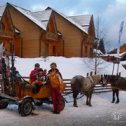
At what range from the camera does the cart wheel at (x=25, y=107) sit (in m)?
11.8

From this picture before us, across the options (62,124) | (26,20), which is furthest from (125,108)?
(26,20)

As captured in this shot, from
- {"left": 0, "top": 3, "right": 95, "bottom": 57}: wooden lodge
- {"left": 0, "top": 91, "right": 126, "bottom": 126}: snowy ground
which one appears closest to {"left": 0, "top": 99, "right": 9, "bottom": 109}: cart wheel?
{"left": 0, "top": 91, "right": 126, "bottom": 126}: snowy ground

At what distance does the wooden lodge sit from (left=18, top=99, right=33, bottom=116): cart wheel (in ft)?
69.2

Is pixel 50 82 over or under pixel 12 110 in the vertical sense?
over

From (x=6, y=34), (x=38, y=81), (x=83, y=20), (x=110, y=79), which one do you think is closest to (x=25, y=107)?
(x=38, y=81)

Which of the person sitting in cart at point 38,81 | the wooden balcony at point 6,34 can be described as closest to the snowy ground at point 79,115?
the person sitting in cart at point 38,81

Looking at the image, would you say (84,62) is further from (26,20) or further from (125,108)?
(125,108)

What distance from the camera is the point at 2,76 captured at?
1251 cm

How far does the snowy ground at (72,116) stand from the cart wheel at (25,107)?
17cm

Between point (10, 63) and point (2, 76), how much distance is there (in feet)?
3.24

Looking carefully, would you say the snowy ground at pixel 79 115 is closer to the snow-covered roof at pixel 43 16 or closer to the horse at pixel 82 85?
the horse at pixel 82 85

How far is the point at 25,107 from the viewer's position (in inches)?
469

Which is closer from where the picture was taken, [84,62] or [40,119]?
[40,119]

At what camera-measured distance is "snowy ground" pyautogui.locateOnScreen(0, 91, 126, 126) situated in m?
11.1
